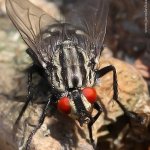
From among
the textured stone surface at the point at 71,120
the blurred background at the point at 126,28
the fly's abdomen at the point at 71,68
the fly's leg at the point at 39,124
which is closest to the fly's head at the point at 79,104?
the fly's abdomen at the point at 71,68

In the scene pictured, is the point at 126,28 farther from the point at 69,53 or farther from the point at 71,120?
the point at 71,120

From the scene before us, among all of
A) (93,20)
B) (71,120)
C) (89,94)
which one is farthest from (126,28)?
(89,94)

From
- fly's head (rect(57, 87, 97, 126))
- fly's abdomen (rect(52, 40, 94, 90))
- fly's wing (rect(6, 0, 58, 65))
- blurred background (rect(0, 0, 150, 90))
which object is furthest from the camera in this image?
blurred background (rect(0, 0, 150, 90))

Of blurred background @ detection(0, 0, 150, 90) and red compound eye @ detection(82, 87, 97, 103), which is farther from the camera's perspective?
blurred background @ detection(0, 0, 150, 90)

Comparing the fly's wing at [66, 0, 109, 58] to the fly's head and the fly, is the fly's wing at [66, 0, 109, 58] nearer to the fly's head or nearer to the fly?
the fly

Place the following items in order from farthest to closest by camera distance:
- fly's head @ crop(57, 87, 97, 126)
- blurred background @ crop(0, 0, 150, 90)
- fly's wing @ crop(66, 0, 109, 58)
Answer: blurred background @ crop(0, 0, 150, 90) → fly's wing @ crop(66, 0, 109, 58) → fly's head @ crop(57, 87, 97, 126)

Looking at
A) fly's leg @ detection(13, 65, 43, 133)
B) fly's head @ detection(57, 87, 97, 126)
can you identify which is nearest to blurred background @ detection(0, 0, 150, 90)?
fly's leg @ detection(13, 65, 43, 133)

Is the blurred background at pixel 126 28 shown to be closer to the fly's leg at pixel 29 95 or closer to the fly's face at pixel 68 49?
the fly's face at pixel 68 49
